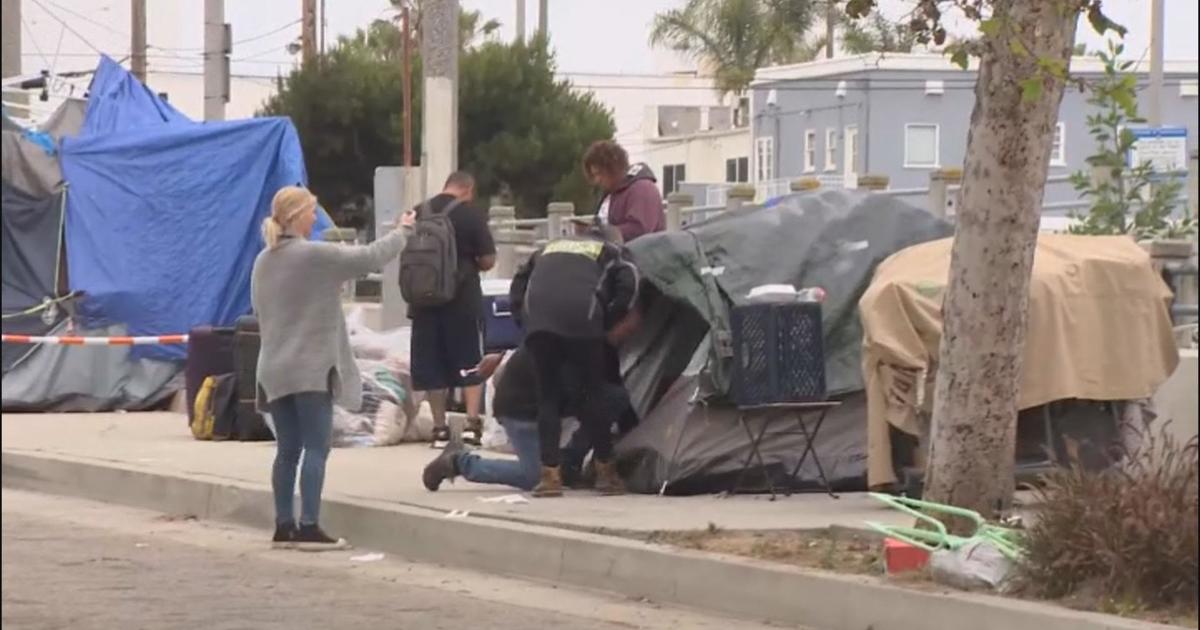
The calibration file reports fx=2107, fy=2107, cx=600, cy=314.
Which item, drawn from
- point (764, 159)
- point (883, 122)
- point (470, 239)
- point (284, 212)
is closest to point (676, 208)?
point (470, 239)

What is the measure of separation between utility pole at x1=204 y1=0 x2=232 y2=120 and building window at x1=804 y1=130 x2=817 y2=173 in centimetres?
3227

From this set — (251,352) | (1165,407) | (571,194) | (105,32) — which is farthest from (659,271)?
(571,194)

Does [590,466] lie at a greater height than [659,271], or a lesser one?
lesser

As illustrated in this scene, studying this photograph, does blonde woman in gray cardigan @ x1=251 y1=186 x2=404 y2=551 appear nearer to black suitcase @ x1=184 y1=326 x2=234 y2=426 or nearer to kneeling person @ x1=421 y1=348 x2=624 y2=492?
kneeling person @ x1=421 y1=348 x2=624 y2=492

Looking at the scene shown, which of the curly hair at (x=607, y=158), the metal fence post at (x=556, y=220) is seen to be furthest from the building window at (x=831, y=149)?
the curly hair at (x=607, y=158)

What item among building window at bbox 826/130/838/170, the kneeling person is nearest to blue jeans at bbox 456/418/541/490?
the kneeling person

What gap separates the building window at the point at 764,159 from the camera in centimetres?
5506

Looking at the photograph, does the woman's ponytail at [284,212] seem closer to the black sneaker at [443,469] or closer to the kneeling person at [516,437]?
the kneeling person at [516,437]

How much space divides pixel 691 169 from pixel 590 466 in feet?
182

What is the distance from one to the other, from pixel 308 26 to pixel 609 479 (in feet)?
45.5

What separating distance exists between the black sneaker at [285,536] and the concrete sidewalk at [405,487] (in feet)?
2.19

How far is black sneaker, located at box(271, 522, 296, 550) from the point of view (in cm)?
1056

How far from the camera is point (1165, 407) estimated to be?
36.7 ft

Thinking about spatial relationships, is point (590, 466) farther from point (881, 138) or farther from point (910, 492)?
point (881, 138)
